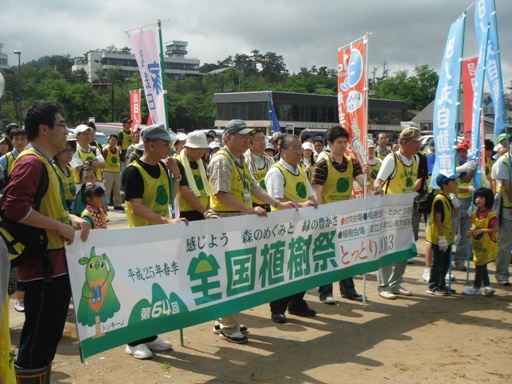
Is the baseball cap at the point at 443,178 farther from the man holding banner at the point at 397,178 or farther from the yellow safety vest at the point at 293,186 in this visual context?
the yellow safety vest at the point at 293,186

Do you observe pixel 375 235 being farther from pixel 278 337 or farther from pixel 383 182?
pixel 278 337

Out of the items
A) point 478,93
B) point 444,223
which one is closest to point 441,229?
point 444,223

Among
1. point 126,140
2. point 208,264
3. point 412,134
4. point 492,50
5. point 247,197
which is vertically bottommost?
point 208,264

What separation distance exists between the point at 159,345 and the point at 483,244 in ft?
14.9

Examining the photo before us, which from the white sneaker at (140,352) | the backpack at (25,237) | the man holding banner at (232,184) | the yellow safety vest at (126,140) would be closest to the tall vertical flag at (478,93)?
the man holding banner at (232,184)

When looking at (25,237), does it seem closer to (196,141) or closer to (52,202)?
(52,202)

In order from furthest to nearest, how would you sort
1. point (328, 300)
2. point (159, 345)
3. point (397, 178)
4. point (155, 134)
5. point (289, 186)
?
point (397, 178) < point (328, 300) < point (289, 186) < point (159, 345) < point (155, 134)

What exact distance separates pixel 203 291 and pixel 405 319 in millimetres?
2647

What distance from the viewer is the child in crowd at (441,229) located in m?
7.39

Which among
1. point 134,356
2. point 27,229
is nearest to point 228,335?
point 134,356

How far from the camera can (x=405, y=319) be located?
6.52m

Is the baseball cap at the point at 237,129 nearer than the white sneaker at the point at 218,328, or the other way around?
the baseball cap at the point at 237,129

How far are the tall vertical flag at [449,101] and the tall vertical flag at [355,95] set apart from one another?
106 centimetres

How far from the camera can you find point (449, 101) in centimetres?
729
